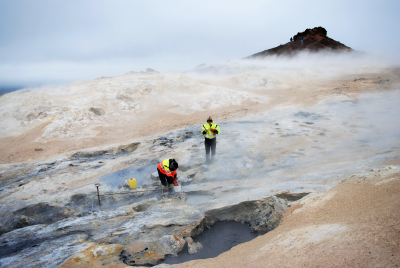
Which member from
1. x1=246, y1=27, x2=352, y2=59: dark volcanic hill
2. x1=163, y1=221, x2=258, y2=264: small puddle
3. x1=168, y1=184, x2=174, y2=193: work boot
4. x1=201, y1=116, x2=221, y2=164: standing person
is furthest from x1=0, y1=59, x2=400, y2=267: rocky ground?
x1=246, y1=27, x2=352, y2=59: dark volcanic hill

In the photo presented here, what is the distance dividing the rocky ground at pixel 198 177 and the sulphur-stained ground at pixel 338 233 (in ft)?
0.05

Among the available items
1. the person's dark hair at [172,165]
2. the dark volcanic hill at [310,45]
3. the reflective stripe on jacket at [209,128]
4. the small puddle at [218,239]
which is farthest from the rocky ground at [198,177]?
the dark volcanic hill at [310,45]

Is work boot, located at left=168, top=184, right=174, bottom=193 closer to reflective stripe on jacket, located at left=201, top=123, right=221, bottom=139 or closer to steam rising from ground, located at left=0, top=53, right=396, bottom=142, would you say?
reflective stripe on jacket, located at left=201, top=123, right=221, bottom=139

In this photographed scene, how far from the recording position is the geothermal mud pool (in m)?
4.01

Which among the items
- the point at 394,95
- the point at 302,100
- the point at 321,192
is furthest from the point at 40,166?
the point at 394,95

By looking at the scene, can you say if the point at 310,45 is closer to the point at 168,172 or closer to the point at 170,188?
the point at 170,188

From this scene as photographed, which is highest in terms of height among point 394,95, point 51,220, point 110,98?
point 110,98

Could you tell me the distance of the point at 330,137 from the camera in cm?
865

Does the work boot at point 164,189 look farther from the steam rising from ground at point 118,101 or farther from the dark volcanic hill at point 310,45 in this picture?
the dark volcanic hill at point 310,45

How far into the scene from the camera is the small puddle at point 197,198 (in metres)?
5.37

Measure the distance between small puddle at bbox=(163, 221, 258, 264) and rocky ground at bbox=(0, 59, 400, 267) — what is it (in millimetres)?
117

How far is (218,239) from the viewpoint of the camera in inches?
168

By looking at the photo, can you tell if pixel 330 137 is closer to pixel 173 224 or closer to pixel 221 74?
pixel 173 224

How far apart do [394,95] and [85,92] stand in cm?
1656
